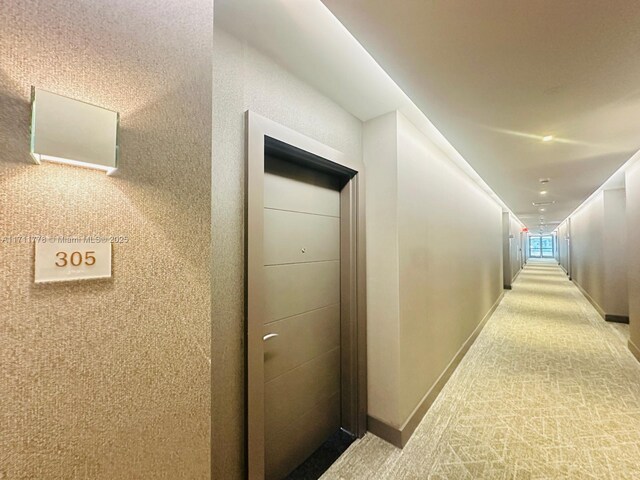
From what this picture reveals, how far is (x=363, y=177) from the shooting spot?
2.32 m

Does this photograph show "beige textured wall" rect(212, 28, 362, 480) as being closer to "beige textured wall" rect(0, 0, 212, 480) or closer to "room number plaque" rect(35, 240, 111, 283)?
"beige textured wall" rect(0, 0, 212, 480)

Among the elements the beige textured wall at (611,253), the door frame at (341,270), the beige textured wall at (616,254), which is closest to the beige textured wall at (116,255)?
the door frame at (341,270)

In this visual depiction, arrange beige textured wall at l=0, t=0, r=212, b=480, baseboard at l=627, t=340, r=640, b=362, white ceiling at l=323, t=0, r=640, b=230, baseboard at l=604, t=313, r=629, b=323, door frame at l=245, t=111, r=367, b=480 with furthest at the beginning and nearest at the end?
baseboard at l=604, t=313, r=629, b=323 < baseboard at l=627, t=340, r=640, b=362 < door frame at l=245, t=111, r=367, b=480 < white ceiling at l=323, t=0, r=640, b=230 < beige textured wall at l=0, t=0, r=212, b=480

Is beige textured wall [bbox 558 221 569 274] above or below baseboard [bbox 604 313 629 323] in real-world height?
above

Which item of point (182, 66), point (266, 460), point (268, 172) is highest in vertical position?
point (182, 66)

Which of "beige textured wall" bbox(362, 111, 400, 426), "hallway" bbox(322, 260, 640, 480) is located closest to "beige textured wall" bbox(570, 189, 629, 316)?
"hallway" bbox(322, 260, 640, 480)

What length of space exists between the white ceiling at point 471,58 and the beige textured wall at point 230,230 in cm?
18

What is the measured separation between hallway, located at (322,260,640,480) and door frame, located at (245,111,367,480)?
498 millimetres

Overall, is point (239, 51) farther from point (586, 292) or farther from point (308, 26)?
point (586, 292)

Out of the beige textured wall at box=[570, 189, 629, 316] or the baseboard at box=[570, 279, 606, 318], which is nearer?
the beige textured wall at box=[570, 189, 629, 316]

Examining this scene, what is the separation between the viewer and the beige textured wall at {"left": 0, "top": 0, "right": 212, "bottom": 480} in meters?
0.65

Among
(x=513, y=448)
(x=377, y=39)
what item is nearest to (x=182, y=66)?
(x=377, y=39)

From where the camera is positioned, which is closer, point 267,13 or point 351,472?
point 267,13

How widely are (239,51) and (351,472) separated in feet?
8.86
